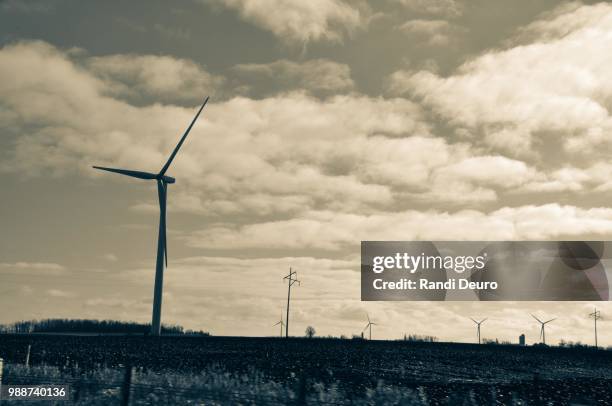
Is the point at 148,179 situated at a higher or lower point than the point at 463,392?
higher

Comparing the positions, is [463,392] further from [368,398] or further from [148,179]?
[148,179]

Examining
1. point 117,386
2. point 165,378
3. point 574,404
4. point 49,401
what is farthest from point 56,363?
point 574,404

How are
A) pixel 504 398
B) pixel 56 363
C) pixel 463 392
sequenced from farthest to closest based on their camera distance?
pixel 56 363
pixel 463 392
pixel 504 398

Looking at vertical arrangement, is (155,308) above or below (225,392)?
above

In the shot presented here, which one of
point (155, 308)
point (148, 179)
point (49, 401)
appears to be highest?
point (148, 179)

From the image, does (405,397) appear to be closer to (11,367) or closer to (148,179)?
(11,367)


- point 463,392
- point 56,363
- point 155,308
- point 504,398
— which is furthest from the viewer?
point 155,308

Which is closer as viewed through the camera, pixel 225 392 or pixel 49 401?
pixel 49 401

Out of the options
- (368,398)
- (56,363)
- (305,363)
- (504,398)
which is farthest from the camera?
(305,363)

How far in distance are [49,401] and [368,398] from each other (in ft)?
54.3

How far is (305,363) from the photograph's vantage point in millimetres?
63938

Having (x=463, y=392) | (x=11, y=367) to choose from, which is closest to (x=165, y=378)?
A: (x=11, y=367)

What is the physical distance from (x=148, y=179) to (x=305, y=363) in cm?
6476

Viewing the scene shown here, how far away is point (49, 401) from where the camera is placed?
3042 cm
